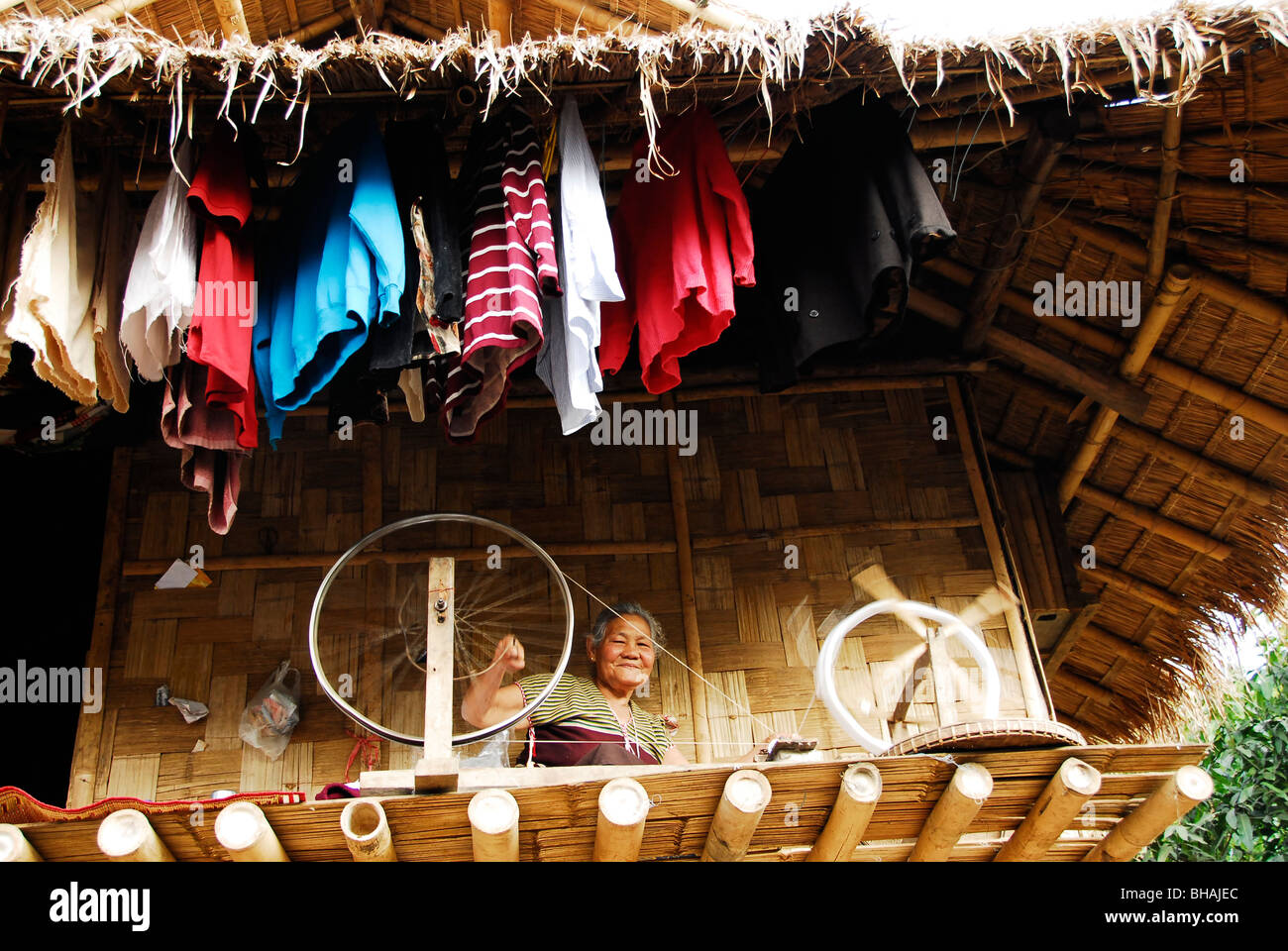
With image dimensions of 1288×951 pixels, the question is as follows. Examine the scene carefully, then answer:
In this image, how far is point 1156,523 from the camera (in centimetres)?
524

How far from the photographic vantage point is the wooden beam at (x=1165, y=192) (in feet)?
13.6

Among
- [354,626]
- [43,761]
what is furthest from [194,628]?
[43,761]

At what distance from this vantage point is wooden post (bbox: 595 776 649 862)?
9.88 feet

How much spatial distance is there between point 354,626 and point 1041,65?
2.83 metres

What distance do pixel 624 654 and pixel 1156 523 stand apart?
249 centimetres

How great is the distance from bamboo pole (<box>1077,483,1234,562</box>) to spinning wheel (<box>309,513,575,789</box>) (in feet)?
8.13

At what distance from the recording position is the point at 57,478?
4930 millimetres

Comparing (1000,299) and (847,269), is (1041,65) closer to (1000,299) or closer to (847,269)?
(847,269)

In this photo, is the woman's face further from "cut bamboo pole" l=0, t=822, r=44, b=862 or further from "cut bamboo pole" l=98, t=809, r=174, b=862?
"cut bamboo pole" l=0, t=822, r=44, b=862

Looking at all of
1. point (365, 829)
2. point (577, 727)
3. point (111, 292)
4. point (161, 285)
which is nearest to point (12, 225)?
point (111, 292)

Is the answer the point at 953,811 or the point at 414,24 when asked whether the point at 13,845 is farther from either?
the point at 414,24

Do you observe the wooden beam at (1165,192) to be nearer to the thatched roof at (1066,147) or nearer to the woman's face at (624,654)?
the thatched roof at (1066,147)

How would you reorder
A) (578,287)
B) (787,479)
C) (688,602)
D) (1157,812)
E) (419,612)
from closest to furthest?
(1157,812), (578,287), (419,612), (688,602), (787,479)

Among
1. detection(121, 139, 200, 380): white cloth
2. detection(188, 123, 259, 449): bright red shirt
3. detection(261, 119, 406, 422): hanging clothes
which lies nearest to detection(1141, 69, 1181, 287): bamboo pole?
detection(261, 119, 406, 422): hanging clothes
